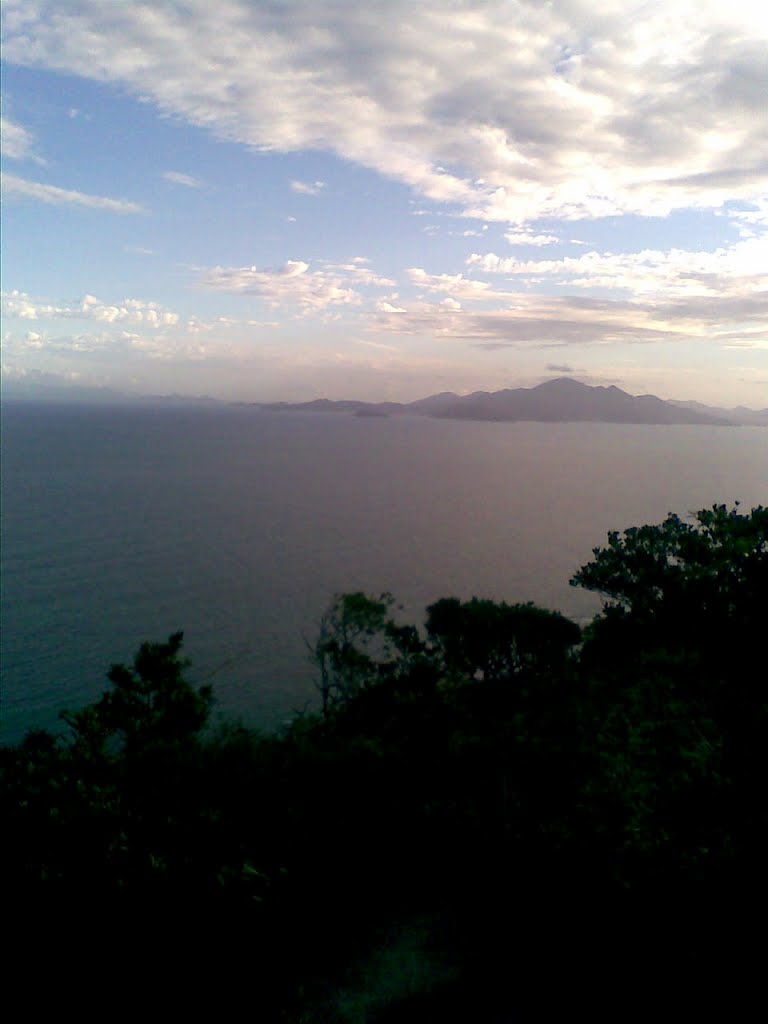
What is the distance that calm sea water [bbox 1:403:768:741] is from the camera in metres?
29.9

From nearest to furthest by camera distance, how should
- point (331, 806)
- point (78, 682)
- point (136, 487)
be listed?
1. point (331, 806)
2. point (78, 682)
3. point (136, 487)

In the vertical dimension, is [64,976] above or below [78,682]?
above

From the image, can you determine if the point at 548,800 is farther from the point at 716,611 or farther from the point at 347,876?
the point at 716,611

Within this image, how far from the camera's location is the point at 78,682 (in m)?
27.0

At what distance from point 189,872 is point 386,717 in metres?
8.24

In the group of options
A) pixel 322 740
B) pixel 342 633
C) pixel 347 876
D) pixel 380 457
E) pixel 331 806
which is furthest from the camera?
pixel 380 457

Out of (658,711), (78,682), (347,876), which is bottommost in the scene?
(78,682)

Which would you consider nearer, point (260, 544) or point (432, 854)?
point (432, 854)

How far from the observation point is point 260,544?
165ft

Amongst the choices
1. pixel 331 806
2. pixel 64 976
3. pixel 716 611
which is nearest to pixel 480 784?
pixel 331 806

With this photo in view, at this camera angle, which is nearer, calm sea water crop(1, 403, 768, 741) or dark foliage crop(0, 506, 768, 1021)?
dark foliage crop(0, 506, 768, 1021)

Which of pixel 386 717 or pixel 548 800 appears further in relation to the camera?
pixel 386 717

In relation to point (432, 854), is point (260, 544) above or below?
below

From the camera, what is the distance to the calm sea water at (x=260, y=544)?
29.9 m
